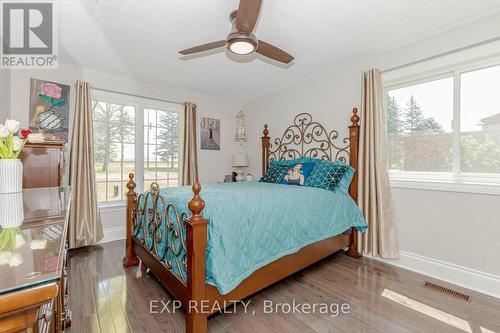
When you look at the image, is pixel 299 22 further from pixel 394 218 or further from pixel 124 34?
pixel 394 218

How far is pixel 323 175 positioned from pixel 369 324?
5.10 feet

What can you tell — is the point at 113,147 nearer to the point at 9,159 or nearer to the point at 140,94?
the point at 140,94

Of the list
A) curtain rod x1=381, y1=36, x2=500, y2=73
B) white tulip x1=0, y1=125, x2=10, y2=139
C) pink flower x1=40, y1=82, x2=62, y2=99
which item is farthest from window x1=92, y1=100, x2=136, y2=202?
curtain rod x1=381, y1=36, x2=500, y2=73

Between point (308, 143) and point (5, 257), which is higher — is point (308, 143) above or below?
above

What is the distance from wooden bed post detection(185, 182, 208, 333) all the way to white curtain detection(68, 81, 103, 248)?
2385 mm

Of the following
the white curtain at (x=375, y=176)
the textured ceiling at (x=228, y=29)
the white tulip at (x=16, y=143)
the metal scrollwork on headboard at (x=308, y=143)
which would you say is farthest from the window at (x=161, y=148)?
the white curtain at (x=375, y=176)

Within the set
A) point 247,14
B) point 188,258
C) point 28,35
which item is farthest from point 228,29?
point 188,258

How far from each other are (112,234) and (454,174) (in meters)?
4.35

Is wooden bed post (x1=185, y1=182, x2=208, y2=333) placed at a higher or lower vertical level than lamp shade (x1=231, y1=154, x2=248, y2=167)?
lower

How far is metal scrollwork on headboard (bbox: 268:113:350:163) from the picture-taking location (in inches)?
129

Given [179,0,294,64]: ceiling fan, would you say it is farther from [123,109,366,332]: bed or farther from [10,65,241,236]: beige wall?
[10,65,241,236]: beige wall

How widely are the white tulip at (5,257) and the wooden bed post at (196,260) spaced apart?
90 centimetres

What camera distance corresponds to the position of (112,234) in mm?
3480

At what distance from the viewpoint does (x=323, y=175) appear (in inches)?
112
